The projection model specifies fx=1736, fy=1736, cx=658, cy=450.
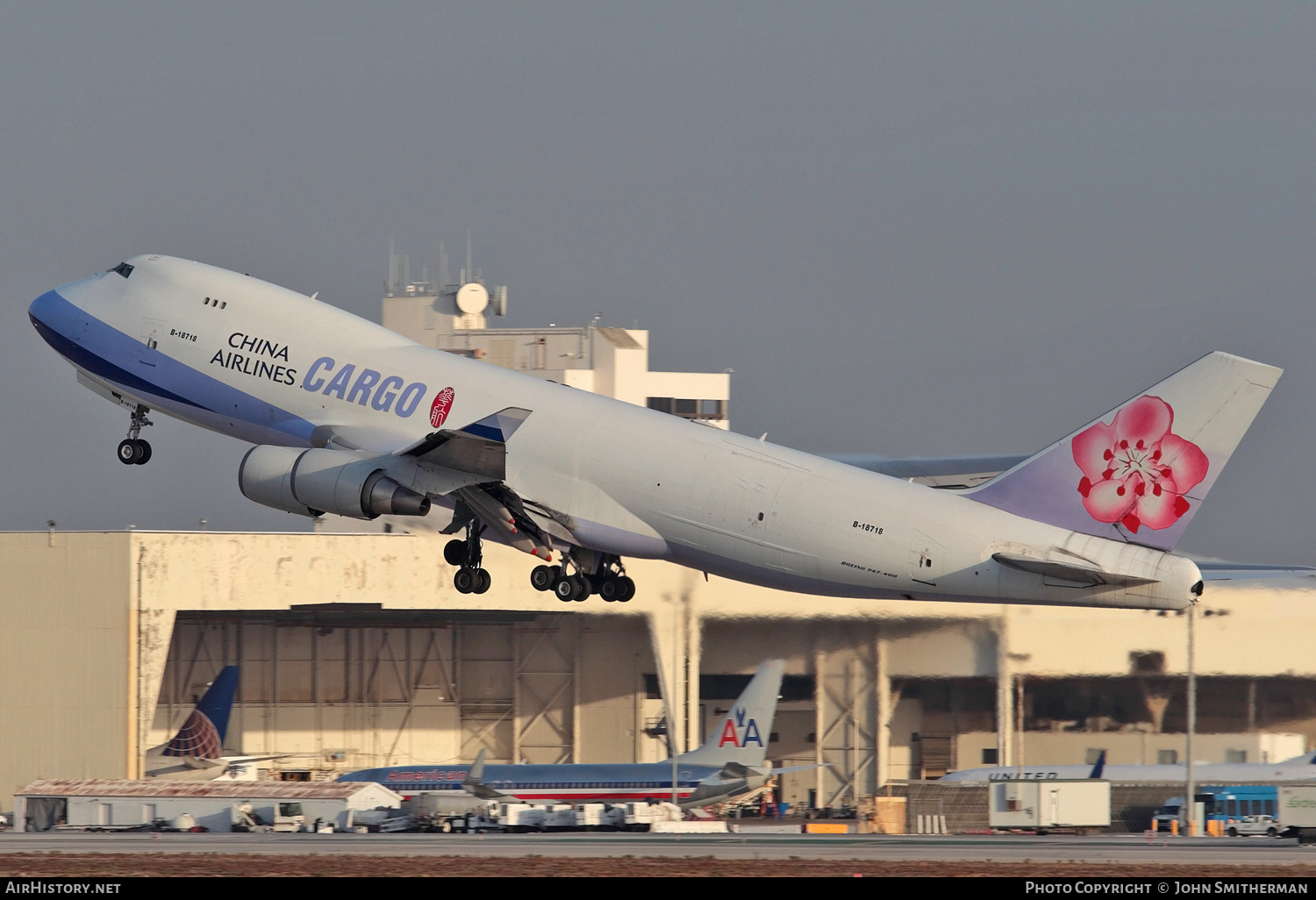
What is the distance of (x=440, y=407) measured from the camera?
34.5m

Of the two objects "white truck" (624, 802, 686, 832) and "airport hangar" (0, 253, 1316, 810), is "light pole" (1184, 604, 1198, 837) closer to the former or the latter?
"airport hangar" (0, 253, 1316, 810)

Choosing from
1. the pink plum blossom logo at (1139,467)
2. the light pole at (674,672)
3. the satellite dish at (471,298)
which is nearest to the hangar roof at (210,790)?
the light pole at (674,672)

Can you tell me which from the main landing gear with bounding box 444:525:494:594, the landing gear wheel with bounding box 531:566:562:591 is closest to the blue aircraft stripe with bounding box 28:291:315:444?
the main landing gear with bounding box 444:525:494:594

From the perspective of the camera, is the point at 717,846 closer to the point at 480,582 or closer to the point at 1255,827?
the point at 480,582

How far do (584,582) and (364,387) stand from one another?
5945mm

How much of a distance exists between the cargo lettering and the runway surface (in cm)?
906

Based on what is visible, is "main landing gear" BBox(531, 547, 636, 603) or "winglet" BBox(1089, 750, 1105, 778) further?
"winglet" BBox(1089, 750, 1105, 778)

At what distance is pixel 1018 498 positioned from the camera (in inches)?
1216

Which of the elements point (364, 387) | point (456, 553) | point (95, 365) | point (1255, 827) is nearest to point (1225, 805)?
point (1255, 827)

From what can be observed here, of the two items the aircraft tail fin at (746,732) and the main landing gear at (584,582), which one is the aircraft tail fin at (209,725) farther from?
the main landing gear at (584,582)

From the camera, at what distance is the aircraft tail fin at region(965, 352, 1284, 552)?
28953 mm

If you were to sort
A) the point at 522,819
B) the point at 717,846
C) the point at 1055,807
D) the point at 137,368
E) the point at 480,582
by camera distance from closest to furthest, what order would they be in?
the point at 480,582
the point at 137,368
the point at 717,846
the point at 522,819
the point at 1055,807

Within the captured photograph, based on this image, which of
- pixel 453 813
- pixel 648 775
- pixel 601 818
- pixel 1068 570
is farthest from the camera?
pixel 648 775

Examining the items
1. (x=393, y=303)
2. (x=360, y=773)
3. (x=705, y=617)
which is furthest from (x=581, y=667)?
(x=393, y=303)
